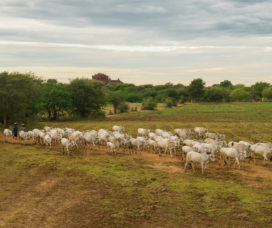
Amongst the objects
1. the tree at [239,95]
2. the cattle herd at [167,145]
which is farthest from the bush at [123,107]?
the tree at [239,95]

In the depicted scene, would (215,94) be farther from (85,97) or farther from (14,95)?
(14,95)


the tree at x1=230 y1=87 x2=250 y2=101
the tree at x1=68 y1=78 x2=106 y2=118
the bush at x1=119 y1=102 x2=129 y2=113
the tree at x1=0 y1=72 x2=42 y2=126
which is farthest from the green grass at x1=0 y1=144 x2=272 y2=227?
the tree at x1=230 y1=87 x2=250 y2=101

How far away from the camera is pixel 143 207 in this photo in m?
10.4

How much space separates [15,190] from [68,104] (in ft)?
119

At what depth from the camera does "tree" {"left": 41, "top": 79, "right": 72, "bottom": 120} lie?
47062mm

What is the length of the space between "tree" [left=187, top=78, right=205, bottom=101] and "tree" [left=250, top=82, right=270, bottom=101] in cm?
2525

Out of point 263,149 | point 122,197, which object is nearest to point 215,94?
point 263,149

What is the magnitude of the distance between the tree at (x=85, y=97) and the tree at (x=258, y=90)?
232 ft

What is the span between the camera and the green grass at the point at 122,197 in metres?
9.52

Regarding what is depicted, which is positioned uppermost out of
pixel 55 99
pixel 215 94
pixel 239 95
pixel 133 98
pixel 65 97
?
pixel 215 94

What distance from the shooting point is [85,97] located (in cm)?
5194

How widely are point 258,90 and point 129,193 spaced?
10825 centimetres

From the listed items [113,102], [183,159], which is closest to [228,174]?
[183,159]

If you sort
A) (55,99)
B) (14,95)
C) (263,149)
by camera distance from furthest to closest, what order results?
(55,99) < (14,95) < (263,149)
